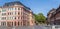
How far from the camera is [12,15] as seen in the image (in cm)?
6159

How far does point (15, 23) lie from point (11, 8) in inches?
243

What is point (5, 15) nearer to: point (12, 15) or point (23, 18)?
point (12, 15)

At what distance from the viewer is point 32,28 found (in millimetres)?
12484

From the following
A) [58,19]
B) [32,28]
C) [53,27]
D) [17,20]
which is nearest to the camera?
[53,27]

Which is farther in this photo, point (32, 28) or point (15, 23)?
point (15, 23)

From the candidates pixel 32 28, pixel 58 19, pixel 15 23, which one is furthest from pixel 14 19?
pixel 32 28

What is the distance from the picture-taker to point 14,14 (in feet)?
200

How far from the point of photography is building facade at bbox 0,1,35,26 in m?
59.9

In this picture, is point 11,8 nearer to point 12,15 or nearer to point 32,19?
point 12,15

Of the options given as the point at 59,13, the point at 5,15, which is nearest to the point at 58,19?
the point at 59,13

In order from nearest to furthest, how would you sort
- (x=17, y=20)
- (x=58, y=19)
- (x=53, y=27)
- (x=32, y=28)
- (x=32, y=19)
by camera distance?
(x=53, y=27)
(x=32, y=28)
(x=58, y=19)
(x=17, y=20)
(x=32, y=19)

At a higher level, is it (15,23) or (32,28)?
(32,28)

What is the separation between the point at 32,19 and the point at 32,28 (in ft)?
194

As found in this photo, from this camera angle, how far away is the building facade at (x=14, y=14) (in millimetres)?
59922
